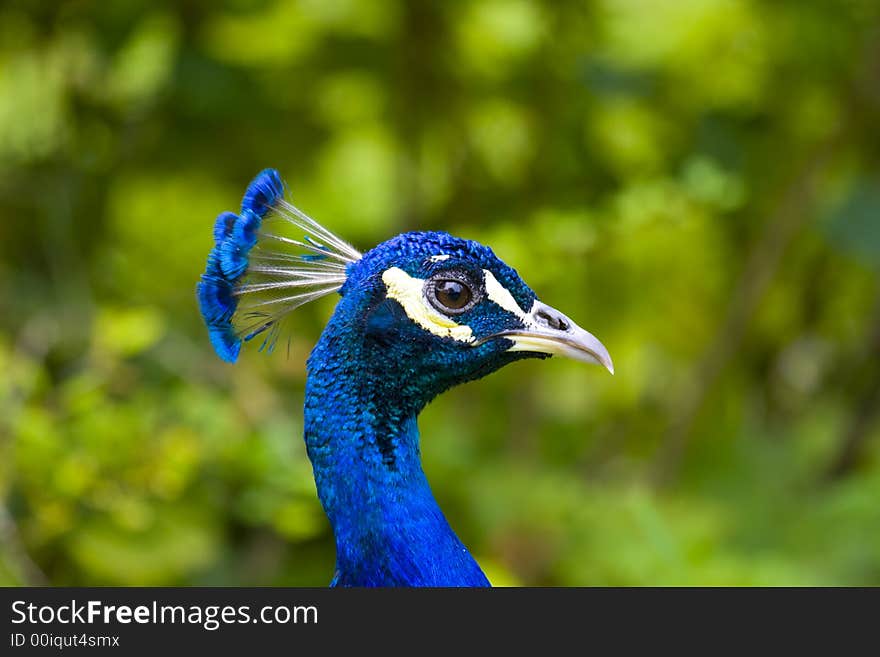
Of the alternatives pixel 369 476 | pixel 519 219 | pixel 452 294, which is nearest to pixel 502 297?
pixel 452 294

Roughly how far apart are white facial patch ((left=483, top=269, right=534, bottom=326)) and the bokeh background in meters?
1.01

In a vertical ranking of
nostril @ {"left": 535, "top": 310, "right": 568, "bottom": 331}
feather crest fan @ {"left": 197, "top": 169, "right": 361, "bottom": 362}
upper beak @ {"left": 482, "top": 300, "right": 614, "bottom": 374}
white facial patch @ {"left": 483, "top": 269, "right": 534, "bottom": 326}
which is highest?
feather crest fan @ {"left": 197, "top": 169, "right": 361, "bottom": 362}

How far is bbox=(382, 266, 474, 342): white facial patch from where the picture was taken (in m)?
1.12

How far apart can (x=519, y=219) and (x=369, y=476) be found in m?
1.80

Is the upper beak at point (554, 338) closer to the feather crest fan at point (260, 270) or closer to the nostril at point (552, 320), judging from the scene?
the nostril at point (552, 320)

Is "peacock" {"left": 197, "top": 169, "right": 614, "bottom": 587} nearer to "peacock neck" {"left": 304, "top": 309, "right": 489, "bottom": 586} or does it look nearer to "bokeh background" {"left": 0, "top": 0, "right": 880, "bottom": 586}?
"peacock neck" {"left": 304, "top": 309, "right": 489, "bottom": 586}

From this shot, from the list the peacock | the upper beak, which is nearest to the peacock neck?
the peacock

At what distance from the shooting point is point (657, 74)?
2.94m

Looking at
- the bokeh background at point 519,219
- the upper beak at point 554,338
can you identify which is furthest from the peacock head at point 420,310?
the bokeh background at point 519,219

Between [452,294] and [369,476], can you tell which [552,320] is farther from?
[369,476]

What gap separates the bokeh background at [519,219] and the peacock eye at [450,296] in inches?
39.0

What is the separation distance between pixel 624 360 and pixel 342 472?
2.09 m

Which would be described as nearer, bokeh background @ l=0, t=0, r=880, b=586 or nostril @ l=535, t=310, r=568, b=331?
nostril @ l=535, t=310, r=568, b=331
